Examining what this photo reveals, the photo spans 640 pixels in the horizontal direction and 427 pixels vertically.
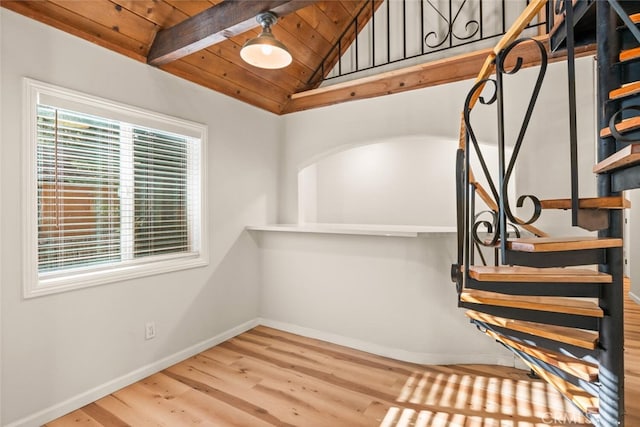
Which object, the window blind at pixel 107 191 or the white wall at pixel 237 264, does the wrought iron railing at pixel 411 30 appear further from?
the window blind at pixel 107 191

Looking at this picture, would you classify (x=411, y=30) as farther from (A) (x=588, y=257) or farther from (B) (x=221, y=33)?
(A) (x=588, y=257)

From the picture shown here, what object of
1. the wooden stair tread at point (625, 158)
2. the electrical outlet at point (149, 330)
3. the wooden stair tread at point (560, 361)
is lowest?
the electrical outlet at point (149, 330)

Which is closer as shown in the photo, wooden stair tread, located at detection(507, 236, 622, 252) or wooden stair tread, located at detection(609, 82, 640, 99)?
wooden stair tread, located at detection(609, 82, 640, 99)

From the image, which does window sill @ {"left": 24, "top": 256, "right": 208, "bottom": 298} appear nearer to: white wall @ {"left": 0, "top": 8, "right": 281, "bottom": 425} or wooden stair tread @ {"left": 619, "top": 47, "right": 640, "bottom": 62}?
white wall @ {"left": 0, "top": 8, "right": 281, "bottom": 425}

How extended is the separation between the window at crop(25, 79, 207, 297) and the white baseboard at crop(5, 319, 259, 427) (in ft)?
2.33

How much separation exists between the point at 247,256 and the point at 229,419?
5.38 feet

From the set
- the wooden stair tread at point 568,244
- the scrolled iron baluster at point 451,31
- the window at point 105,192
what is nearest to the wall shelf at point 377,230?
the window at point 105,192

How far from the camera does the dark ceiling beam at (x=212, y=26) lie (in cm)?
190

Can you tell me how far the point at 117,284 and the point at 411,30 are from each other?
336cm

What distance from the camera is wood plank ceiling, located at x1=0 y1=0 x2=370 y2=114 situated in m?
1.99

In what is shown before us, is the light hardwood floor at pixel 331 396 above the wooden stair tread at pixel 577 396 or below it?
below

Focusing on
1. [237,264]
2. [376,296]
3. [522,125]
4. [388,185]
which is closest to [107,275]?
[237,264]

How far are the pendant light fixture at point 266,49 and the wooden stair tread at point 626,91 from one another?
1594 millimetres

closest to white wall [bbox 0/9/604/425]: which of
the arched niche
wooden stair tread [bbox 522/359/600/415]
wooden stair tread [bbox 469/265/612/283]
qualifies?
the arched niche
